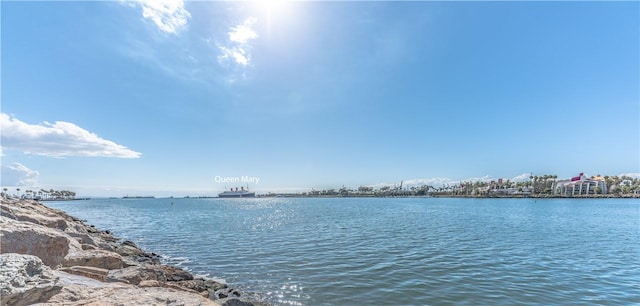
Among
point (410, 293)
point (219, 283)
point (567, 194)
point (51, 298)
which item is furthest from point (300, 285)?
point (567, 194)

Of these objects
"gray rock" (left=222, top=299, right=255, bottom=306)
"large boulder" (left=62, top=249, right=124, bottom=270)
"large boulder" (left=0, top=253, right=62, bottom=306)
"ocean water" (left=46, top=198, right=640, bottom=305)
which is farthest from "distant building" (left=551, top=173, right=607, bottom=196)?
"large boulder" (left=0, top=253, right=62, bottom=306)

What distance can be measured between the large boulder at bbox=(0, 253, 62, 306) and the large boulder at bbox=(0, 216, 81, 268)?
359cm

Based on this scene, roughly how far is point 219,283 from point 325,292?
5248mm

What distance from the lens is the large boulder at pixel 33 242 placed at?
8828 millimetres

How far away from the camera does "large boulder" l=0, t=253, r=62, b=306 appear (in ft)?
18.0

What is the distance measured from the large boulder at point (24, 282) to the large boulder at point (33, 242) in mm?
3589

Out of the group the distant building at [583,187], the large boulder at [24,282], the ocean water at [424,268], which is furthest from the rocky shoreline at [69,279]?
the distant building at [583,187]

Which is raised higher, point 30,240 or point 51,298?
point 30,240

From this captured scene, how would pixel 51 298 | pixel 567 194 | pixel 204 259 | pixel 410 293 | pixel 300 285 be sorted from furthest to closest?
pixel 567 194
pixel 204 259
pixel 300 285
pixel 410 293
pixel 51 298

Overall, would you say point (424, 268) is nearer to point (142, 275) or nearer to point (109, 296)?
point (142, 275)

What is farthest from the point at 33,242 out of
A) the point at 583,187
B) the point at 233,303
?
the point at 583,187

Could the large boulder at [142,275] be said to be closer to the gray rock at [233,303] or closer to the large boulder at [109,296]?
the large boulder at [109,296]

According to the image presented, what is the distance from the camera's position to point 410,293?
1266 centimetres

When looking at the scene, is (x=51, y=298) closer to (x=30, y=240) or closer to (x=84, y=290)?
(x=84, y=290)
